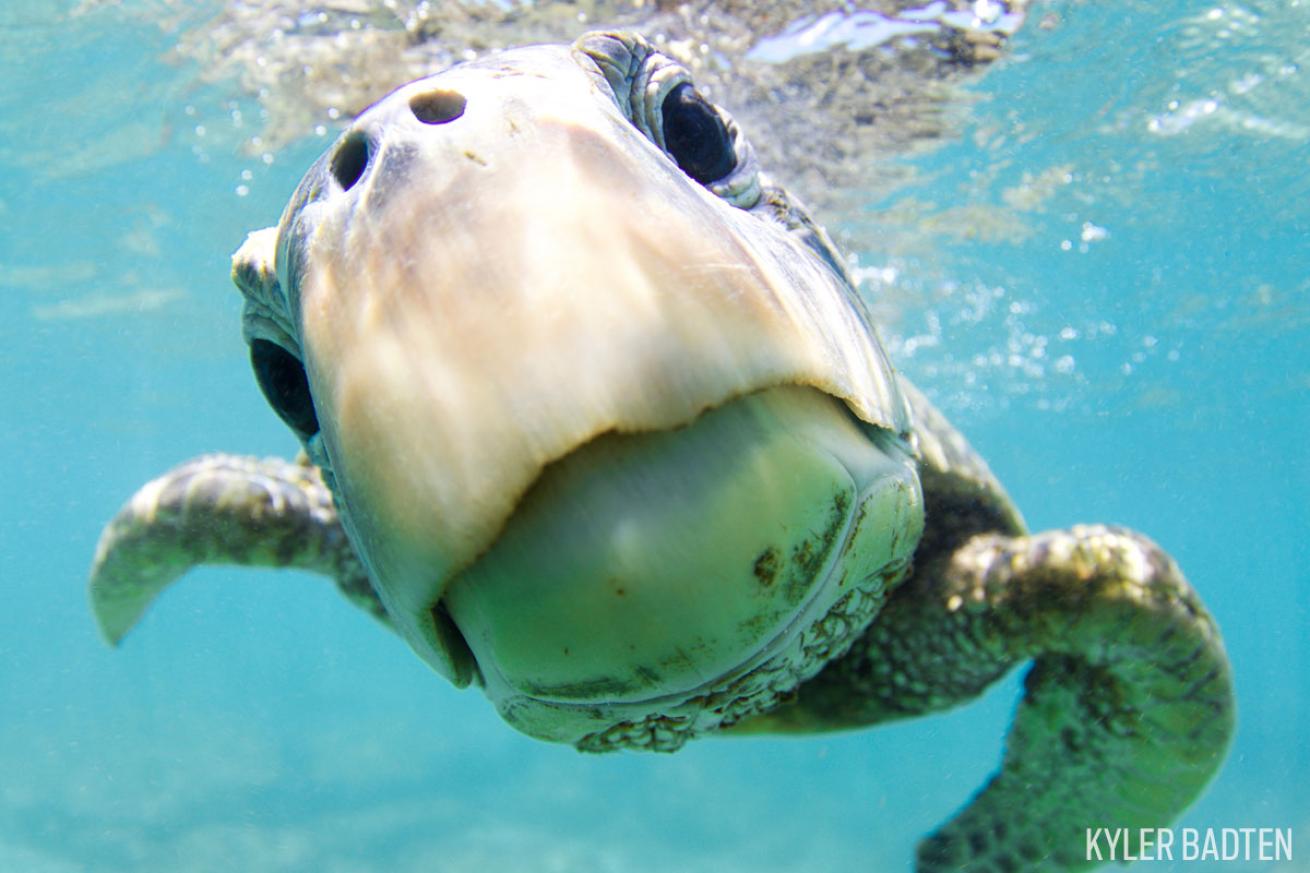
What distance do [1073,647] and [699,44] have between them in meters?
6.29

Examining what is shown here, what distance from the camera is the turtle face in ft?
3.74

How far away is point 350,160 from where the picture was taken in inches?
59.9

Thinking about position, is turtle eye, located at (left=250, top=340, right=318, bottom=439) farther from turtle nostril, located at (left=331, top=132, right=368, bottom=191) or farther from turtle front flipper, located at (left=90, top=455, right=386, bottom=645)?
turtle front flipper, located at (left=90, top=455, right=386, bottom=645)

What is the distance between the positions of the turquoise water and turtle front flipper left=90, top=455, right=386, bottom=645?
5144mm

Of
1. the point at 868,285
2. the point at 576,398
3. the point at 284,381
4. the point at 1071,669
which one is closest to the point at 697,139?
the point at 284,381

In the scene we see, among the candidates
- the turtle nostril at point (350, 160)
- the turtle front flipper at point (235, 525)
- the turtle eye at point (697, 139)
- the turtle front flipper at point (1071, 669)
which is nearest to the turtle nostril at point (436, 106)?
the turtle nostril at point (350, 160)

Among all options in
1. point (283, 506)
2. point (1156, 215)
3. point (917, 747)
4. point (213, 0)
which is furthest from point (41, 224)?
point (917, 747)

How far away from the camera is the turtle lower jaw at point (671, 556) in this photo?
46.8 inches

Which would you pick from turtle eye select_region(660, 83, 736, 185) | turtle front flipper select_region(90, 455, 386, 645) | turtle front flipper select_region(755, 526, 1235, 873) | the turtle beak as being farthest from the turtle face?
turtle front flipper select_region(90, 455, 386, 645)

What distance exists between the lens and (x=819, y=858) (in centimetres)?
1619

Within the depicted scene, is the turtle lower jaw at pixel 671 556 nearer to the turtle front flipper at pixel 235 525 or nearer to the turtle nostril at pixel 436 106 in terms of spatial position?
the turtle nostril at pixel 436 106

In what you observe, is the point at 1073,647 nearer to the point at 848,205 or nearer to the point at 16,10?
the point at 848,205

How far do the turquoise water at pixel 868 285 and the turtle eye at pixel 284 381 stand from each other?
20.3ft

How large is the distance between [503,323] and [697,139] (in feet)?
4.21
